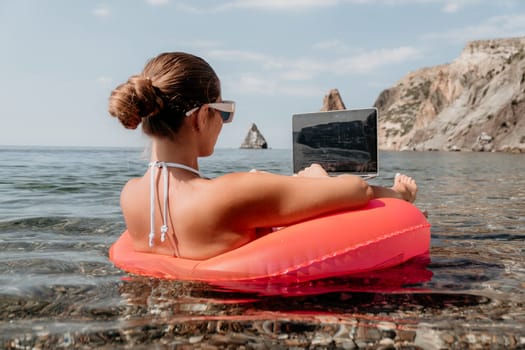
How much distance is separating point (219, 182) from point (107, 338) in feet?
3.49

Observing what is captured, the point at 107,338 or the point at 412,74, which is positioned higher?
the point at 412,74

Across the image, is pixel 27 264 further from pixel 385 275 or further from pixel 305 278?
pixel 385 275

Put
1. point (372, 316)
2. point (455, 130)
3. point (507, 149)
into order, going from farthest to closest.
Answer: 1. point (455, 130)
2. point (507, 149)
3. point (372, 316)

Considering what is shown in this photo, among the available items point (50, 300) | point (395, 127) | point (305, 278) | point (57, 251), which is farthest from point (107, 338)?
point (395, 127)

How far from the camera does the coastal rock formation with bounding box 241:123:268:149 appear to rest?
410 feet

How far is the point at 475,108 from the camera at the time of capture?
63.5 m

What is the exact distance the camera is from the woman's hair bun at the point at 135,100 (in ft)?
10.1

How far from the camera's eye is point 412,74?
134 meters

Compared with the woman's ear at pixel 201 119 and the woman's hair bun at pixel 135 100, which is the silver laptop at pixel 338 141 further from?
the woman's hair bun at pixel 135 100

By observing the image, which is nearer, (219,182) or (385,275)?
(219,182)

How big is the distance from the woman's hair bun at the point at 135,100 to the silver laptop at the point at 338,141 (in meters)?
2.12

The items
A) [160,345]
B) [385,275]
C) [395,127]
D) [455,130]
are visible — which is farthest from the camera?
[395,127]

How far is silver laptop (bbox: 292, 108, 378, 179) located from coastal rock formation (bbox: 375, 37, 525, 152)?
49089 millimetres

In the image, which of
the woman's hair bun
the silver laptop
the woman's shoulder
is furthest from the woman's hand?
the woman's hair bun
